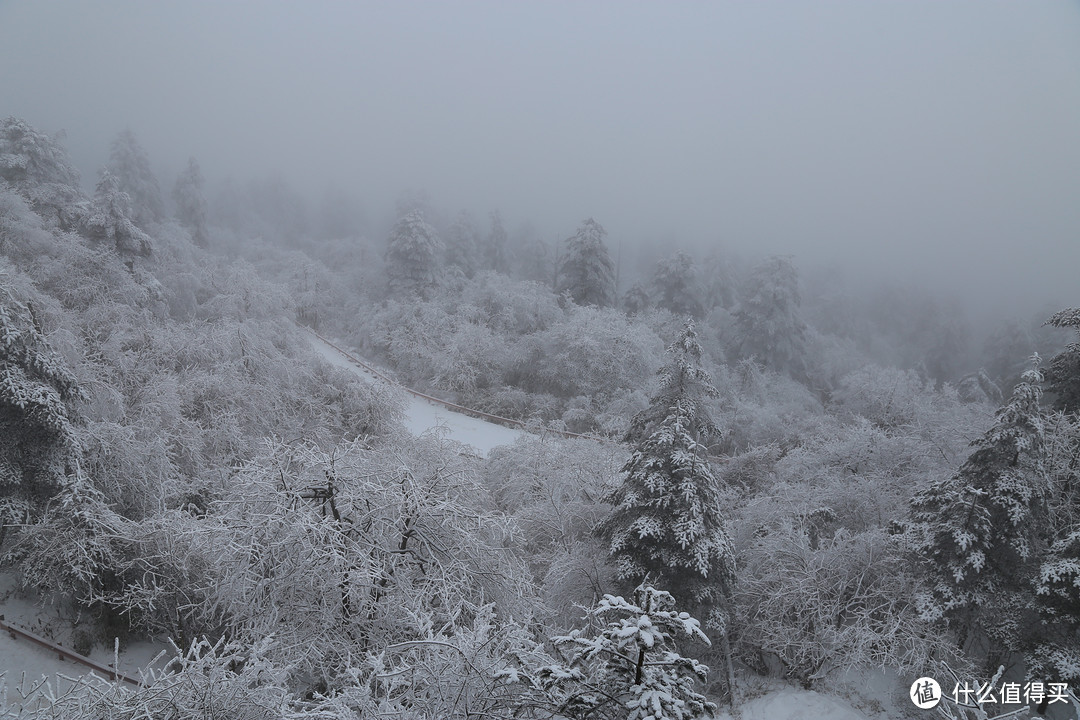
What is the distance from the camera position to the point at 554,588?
11.9 meters

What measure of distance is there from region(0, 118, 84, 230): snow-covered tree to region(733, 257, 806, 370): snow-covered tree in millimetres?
35747

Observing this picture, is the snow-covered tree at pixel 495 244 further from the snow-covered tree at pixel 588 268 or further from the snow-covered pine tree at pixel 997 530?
the snow-covered pine tree at pixel 997 530

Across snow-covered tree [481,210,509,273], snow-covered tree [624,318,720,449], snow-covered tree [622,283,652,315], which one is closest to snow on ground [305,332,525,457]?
snow-covered tree [624,318,720,449]

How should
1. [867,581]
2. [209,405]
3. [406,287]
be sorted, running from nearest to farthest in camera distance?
[867,581]
[209,405]
[406,287]

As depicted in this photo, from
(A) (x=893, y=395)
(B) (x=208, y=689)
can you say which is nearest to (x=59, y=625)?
(B) (x=208, y=689)

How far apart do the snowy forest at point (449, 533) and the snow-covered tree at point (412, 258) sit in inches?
498

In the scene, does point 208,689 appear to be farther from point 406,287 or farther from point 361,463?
point 406,287

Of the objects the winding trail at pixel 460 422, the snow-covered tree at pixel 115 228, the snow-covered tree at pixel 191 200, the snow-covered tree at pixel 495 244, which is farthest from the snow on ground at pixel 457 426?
the snow-covered tree at pixel 191 200

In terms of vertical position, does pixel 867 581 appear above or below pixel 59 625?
above

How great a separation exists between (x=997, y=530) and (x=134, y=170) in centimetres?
4634

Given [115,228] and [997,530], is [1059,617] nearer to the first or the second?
[997,530]

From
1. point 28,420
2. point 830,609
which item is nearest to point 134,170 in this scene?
point 28,420

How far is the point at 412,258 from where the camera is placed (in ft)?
118

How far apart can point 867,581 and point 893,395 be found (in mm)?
21319
